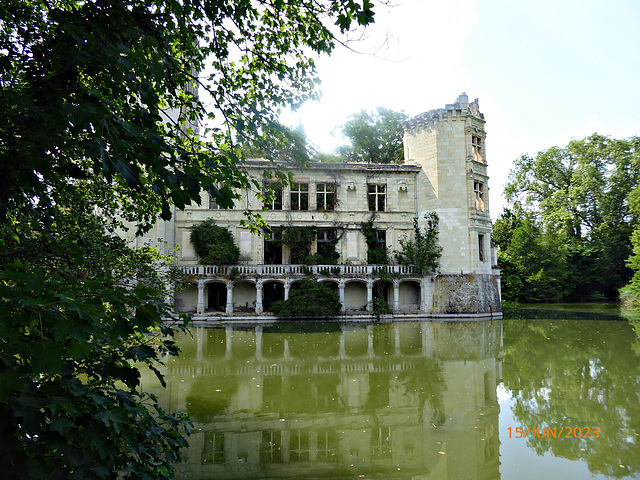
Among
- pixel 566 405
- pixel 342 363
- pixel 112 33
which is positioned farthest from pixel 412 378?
pixel 112 33

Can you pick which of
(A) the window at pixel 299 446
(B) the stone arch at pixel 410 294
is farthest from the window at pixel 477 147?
(A) the window at pixel 299 446

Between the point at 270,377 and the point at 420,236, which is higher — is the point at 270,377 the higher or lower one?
the lower one

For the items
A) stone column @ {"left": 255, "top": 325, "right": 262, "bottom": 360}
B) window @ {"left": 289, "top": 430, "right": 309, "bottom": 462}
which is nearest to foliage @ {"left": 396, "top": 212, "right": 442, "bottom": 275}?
stone column @ {"left": 255, "top": 325, "right": 262, "bottom": 360}

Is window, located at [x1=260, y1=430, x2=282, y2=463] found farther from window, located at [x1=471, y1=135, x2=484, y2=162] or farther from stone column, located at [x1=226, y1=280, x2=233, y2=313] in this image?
window, located at [x1=471, y1=135, x2=484, y2=162]

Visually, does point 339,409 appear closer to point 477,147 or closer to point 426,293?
point 426,293

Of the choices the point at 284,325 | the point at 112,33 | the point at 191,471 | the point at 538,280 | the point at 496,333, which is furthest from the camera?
the point at 538,280

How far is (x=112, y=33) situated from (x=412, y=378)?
800 cm

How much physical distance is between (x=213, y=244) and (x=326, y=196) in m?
7.36

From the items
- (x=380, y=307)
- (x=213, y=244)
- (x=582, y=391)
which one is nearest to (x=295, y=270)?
(x=213, y=244)

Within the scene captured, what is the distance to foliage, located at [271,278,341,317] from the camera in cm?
1981

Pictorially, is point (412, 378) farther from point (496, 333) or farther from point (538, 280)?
point (538, 280)

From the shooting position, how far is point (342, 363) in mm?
9945

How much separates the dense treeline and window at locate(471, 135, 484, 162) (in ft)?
31.0
